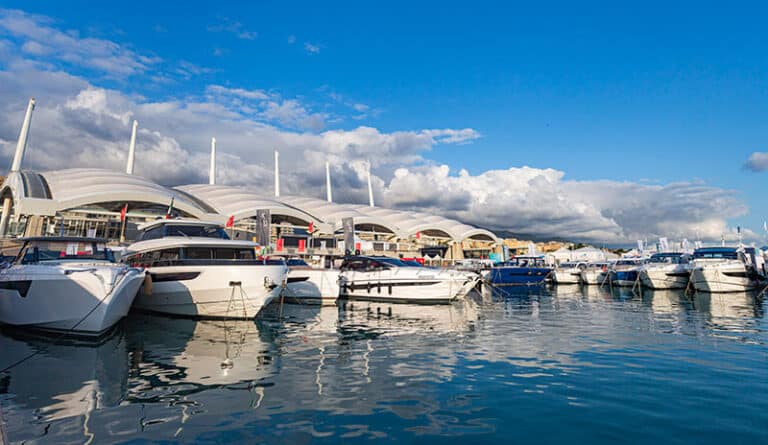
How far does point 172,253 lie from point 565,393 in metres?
13.8

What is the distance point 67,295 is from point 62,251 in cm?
380

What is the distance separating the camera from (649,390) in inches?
273

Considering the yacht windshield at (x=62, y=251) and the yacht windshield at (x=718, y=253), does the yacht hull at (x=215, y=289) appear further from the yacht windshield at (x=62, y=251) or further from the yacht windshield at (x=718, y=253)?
the yacht windshield at (x=718, y=253)

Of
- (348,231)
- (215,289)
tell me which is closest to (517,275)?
(348,231)

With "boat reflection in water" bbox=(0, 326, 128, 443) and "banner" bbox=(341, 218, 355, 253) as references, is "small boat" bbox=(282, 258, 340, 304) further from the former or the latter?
"boat reflection in water" bbox=(0, 326, 128, 443)

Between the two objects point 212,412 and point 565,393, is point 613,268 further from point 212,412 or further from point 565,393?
point 212,412

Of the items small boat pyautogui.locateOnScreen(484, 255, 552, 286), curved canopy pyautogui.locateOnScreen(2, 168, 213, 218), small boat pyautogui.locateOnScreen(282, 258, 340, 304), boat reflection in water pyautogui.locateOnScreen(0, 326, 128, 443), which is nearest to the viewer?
boat reflection in water pyautogui.locateOnScreen(0, 326, 128, 443)

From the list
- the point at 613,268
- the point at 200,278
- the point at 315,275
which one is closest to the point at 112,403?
the point at 200,278

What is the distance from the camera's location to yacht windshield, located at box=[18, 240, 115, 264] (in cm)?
1330

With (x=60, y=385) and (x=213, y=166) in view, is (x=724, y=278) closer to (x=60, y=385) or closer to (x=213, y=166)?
(x=60, y=385)

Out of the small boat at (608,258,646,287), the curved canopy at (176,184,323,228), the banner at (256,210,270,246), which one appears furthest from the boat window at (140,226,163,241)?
the curved canopy at (176,184,323,228)

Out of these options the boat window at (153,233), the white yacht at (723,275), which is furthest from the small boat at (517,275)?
the boat window at (153,233)

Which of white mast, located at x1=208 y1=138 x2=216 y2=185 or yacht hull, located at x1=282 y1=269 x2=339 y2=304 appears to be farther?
white mast, located at x1=208 y1=138 x2=216 y2=185

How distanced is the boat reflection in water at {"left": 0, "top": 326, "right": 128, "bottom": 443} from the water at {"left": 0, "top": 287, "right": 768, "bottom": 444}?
0.12 ft
